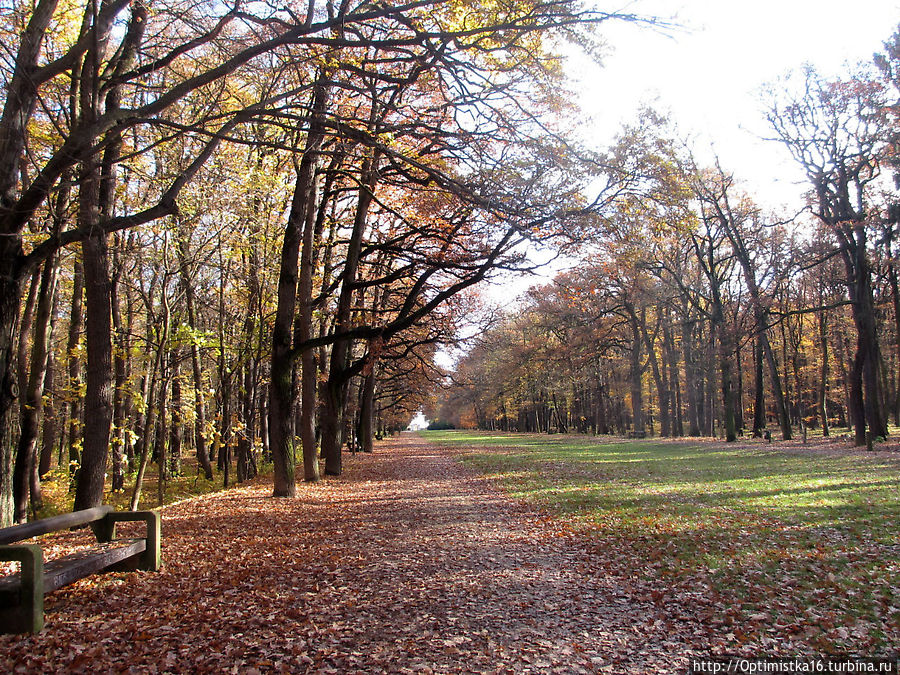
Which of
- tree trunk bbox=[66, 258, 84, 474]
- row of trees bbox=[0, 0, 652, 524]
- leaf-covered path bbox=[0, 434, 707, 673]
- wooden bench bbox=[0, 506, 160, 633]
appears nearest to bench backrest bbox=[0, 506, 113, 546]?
wooden bench bbox=[0, 506, 160, 633]

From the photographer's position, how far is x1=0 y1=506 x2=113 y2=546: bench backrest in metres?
4.26

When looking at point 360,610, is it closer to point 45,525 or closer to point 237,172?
point 45,525

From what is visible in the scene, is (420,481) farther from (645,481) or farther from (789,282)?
(789,282)

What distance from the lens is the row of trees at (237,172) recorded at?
625 centimetres

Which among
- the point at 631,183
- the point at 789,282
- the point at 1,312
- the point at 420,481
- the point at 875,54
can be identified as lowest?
the point at 420,481

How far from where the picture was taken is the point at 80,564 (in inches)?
184

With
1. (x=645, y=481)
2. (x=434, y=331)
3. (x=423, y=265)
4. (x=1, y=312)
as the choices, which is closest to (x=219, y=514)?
(x=1, y=312)

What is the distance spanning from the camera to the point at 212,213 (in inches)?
463

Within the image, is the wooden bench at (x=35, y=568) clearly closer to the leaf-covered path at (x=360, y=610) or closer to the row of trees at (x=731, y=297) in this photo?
the leaf-covered path at (x=360, y=610)

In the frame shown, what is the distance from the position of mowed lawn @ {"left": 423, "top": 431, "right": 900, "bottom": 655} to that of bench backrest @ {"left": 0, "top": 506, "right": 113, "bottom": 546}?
5.04 metres

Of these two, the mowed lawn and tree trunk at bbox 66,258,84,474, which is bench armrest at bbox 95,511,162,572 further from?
tree trunk at bbox 66,258,84,474

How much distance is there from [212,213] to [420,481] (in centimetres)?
819

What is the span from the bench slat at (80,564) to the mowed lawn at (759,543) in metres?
4.74

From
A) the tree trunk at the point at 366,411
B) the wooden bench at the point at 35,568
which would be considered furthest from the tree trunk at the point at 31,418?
the tree trunk at the point at 366,411
